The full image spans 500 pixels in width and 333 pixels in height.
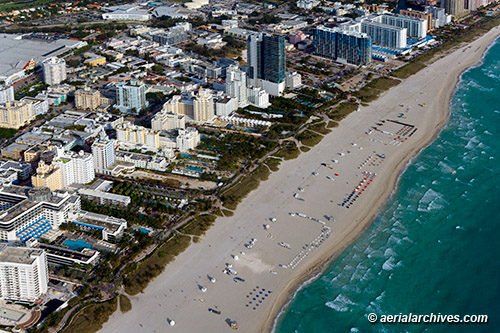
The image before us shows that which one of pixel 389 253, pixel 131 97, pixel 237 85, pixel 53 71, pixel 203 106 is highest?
pixel 53 71

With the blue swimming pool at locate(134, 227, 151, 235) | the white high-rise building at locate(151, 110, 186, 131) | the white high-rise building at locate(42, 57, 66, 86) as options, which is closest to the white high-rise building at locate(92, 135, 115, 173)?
the white high-rise building at locate(151, 110, 186, 131)

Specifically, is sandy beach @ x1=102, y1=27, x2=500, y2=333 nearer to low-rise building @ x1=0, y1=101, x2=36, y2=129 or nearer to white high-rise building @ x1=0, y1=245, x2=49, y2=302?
white high-rise building @ x1=0, y1=245, x2=49, y2=302

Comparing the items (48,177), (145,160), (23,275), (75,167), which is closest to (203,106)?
(145,160)

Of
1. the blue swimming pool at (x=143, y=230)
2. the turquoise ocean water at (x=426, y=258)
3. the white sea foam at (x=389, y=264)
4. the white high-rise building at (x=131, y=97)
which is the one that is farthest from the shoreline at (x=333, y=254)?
the white high-rise building at (x=131, y=97)

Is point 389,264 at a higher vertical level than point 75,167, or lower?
lower

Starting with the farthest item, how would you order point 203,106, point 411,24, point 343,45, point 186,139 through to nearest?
point 411,24 → point 343,45 → point 203,106 → point 186,139

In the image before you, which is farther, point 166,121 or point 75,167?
point 166,121

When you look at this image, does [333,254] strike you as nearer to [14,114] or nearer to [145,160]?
[145,160]

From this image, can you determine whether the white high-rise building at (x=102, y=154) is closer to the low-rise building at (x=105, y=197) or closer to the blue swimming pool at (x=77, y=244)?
the low-rise building at (x=105, y=197)
